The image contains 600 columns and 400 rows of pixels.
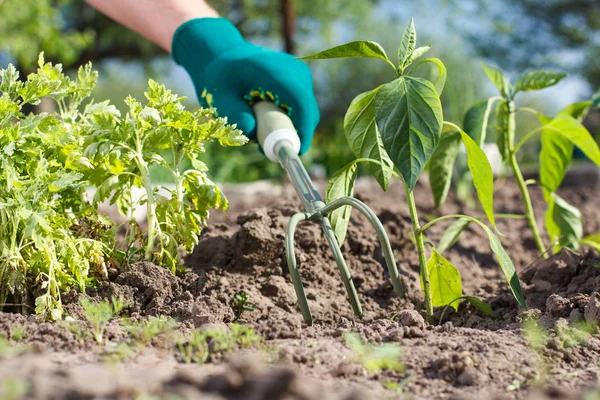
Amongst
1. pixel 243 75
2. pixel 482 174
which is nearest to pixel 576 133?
pixel 482 174

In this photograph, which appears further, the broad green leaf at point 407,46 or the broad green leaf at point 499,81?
the broad green leaf at point 499,81

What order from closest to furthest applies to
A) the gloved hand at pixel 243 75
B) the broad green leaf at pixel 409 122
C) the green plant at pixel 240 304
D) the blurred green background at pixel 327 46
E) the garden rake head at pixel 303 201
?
the broad green leaf at pixel 409 122, the garden rake head at pixel 303 201, the green plant at pixel 240 304, the gloved hand at pixel 243 75, the blurred green background at pixel 327 46

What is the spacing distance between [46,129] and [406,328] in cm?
111

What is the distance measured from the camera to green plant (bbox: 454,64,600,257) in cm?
240

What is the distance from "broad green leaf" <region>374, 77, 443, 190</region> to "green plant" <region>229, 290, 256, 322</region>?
0.58 meters

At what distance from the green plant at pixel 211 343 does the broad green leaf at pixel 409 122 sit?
0.55 meters

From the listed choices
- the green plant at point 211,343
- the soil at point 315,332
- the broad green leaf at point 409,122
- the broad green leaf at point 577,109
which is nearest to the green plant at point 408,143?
the broad green leaf at point 409,122

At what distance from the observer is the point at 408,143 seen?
5.33 ft

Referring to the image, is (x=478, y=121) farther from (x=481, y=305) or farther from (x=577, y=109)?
(x=481, y=305)

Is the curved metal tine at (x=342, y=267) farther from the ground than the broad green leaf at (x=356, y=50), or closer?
closer

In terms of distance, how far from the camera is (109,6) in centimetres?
283

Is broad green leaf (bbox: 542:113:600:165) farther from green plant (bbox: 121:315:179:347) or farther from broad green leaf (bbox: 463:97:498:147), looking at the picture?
green plant (bbox: 121:315:179:347)

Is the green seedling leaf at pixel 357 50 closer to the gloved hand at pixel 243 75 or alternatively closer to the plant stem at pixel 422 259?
the plant stem at pixel 422 259

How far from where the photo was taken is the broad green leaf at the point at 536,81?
2.39 metres
